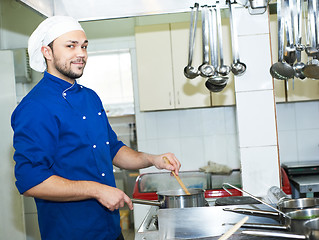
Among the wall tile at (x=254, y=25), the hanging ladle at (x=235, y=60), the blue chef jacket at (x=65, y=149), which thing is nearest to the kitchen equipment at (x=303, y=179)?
the hanging ladle at (x=235, y=60)

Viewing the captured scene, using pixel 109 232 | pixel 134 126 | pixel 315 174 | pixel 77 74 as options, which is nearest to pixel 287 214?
pixel 109 232

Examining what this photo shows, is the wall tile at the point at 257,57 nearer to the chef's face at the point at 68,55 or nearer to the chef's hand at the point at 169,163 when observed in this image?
the chef's hand at the point at 169,163

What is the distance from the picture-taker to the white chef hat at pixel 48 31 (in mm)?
1509

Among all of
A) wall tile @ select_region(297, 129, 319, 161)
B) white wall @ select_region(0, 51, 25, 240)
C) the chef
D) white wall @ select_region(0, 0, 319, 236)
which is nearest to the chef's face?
the chef

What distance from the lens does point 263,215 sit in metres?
1.17

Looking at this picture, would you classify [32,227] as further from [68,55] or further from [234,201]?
[234,201]

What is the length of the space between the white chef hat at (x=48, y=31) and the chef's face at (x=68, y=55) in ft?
0.06

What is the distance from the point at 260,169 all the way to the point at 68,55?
1.29m

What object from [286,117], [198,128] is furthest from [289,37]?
[198,128]

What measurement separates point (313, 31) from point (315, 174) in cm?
147

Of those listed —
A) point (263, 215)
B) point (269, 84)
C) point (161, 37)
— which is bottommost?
point (263, 215)

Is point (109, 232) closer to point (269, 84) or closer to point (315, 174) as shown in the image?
point (269, 84)

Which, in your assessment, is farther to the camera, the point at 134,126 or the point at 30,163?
the point at 134,126

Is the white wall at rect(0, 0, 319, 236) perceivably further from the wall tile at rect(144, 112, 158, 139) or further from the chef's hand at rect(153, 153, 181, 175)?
the chef's hand at rect(153, 153, 181, 175)
